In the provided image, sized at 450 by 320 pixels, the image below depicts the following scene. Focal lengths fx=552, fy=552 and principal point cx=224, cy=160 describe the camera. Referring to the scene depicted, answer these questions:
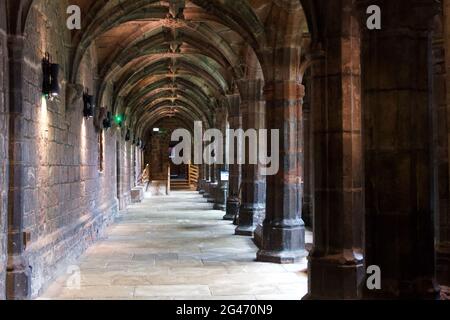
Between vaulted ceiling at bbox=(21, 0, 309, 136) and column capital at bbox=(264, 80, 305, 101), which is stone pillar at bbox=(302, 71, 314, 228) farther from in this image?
column capital at bbox=(264, 80, 305, 101)

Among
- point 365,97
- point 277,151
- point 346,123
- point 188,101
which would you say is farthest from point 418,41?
point 188,101

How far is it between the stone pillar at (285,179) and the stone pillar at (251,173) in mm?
2642

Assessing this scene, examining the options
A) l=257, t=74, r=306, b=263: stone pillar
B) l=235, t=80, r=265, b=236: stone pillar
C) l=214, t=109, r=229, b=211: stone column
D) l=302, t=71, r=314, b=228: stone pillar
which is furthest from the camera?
l=214, t=109, r=229, b=211: stone column

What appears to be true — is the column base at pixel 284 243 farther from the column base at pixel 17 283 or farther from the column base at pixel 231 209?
the column base at pixel 231 209

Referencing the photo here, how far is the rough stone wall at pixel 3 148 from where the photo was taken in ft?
16.6

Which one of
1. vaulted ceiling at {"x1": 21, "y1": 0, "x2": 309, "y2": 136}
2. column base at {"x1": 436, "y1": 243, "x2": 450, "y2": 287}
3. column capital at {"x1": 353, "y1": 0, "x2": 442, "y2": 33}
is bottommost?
column base at {"x1": 436, "y1": 243, "x2": 450, "y2": 287}

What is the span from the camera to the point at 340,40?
210 inches

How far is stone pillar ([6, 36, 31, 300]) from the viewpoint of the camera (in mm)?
5230

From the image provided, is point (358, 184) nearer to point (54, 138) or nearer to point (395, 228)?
point (395, 228)

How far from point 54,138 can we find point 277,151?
3.18 metres

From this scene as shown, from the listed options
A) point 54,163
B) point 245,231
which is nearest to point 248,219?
point 245,231

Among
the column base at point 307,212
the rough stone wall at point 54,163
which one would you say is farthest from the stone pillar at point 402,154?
the column base at point 307,212

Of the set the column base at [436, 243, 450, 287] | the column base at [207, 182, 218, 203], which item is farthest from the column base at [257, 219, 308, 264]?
the column base at [207, 182, 218, 203]

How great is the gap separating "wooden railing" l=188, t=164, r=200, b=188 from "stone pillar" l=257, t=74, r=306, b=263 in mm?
23569
